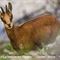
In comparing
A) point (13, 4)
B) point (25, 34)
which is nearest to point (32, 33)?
point (25, 34)

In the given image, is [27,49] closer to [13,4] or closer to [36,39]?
[36,39]

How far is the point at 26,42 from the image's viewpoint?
3.29m

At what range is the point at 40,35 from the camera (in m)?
3.29

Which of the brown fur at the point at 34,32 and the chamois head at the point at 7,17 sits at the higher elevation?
the chamois head at the point at 7,17

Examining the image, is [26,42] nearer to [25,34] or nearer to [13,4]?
[25,34]

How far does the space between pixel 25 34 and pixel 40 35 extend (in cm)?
11

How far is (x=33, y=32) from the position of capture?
329cm

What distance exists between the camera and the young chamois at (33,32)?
329cm

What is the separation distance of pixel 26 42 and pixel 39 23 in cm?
17

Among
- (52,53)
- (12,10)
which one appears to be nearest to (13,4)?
(12,10)

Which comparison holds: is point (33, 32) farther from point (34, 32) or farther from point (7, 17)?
point (7, 17)

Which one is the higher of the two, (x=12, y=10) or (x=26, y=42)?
(x=12, y=10)

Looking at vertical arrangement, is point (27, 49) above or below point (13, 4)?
below

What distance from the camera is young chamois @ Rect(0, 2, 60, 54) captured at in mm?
3293
